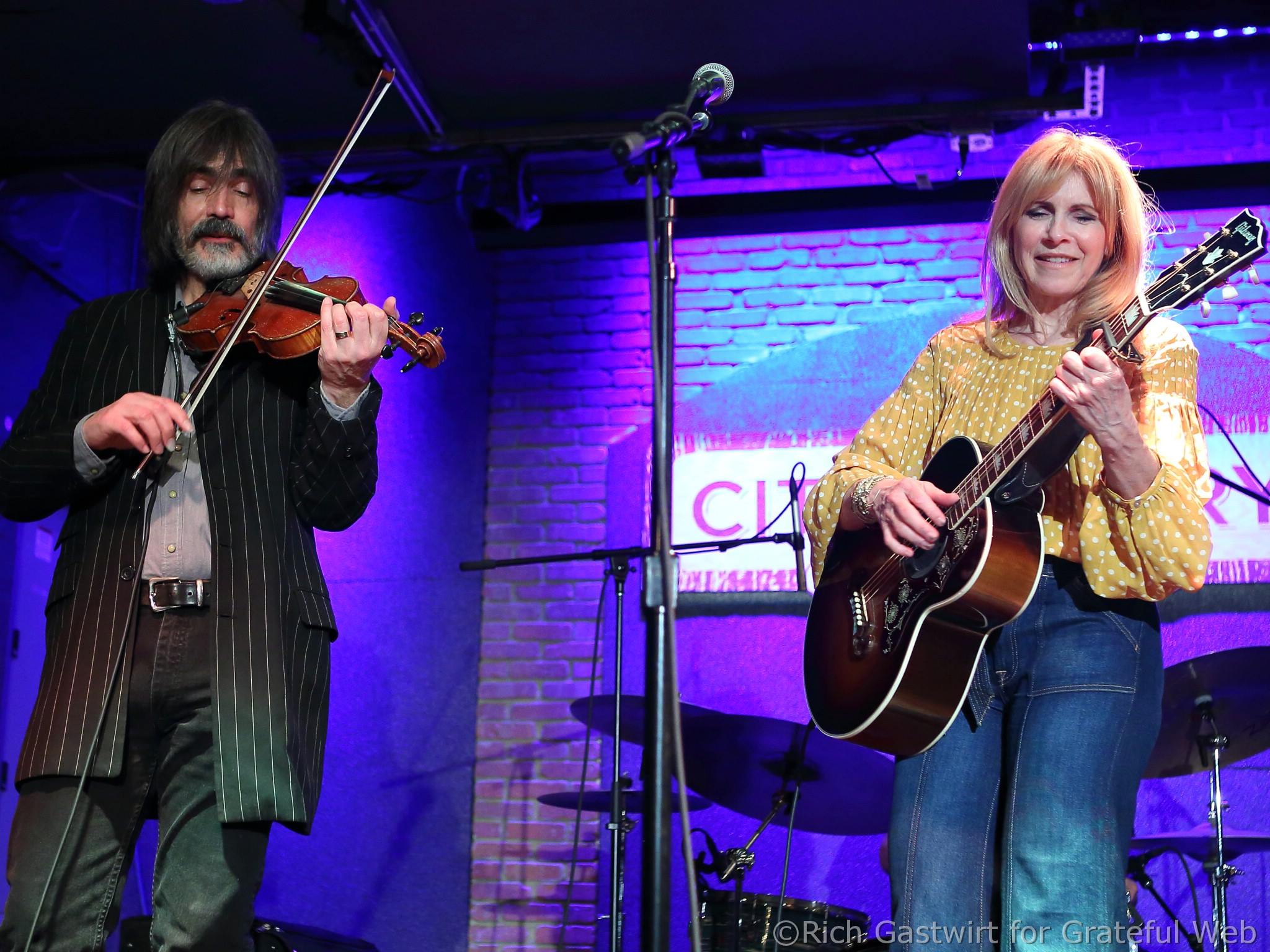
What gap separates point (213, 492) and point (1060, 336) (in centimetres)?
150

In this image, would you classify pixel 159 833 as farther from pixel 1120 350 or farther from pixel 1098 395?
pixel 1120 350

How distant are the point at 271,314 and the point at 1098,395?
4.78 ft

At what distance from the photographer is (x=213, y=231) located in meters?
2.54

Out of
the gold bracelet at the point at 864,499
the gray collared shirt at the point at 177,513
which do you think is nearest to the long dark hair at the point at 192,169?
the gray collared shirt at the point at 177,513

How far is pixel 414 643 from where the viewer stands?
501 cm

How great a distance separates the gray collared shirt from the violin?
217 millimetres

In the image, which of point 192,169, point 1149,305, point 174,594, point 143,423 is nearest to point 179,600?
point 174,594

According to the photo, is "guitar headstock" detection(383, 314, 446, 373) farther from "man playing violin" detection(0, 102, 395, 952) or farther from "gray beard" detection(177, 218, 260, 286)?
"gray beard" detection(177, 218, 260, 286)

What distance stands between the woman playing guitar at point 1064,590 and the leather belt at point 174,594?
1.13 meters

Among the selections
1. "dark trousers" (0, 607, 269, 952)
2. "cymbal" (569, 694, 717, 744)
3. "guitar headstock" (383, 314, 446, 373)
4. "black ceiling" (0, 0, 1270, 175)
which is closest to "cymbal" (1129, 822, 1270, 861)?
"cymbal" (569, 694, 717, 744)

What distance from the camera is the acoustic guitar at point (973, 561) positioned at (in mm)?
2027

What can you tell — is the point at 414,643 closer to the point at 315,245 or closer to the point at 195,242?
the point at 315,245

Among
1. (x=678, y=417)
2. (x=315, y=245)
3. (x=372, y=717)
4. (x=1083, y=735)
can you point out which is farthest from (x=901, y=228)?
(x=1083, y=735)

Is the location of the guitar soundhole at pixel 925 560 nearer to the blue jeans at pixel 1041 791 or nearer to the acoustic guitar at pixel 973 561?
the acoustic guitar at pixel 973 561
